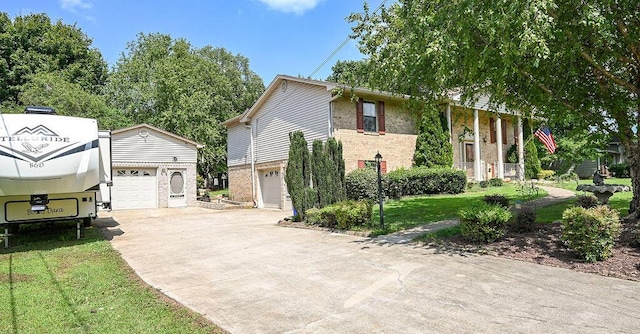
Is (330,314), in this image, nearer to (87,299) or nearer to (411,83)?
(87,299)

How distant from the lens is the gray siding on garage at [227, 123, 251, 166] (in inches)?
916

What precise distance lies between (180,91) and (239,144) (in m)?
8.95

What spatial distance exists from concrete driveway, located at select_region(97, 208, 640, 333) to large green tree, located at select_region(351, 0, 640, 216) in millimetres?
3536

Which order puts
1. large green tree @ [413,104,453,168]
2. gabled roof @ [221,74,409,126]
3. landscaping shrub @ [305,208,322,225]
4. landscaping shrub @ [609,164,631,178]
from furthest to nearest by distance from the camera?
1. landscaping shrub @ [609,164,631,178]
2. large green tree @ [413,104,453,168]
3. gabled roof @ [221,74,409,126]
4. landscaping shrub @ [305,208,322,225]

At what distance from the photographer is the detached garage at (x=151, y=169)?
1970cm

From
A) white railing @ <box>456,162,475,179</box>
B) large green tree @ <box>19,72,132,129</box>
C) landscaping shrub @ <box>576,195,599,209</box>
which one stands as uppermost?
large green tree @ <box>19,72,132,129</box>

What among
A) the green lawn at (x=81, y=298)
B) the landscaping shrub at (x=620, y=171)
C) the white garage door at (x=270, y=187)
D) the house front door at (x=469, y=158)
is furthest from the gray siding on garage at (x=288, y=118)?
the landscaping shrub at (x=620, y=171)

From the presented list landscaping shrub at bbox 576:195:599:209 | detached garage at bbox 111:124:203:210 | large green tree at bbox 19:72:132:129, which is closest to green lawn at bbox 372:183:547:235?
landscaping shrub at bbox 576:195:599:209

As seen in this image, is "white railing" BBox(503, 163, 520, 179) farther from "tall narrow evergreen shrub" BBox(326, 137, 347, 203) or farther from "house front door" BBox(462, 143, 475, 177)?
"tall narrow evergreen shrub" BBox(326, 137, 347, 203)

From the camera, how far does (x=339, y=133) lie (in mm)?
17125

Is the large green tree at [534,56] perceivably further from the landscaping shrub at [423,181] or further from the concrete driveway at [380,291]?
the landscaping shrub at [423,181]

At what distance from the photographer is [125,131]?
778 inches

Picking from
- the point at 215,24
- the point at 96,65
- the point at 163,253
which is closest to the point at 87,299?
the point at 163,253

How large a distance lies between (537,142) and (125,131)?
28.0 metres
